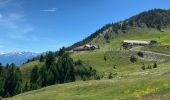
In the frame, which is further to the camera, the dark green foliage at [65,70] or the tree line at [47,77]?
the dark green foliage at [65,70]

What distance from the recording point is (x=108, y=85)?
2485 inches

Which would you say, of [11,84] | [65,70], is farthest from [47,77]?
[11,84]

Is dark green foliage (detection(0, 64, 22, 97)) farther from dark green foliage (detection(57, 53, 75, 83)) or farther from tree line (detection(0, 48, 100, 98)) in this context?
dark green foliage (detection(57, 53, 75, 83))

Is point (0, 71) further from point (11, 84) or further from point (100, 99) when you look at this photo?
point (100, 99)

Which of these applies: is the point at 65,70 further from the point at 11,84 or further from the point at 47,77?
the point at 11,84

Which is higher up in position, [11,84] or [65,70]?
[65,70]

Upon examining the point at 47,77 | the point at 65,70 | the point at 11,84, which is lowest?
→ the point at 11,84

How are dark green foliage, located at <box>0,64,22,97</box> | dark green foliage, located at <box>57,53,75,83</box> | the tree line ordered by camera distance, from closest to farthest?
the tree line → dark green foliage, located at <box>57,53,75,83</box> → dark green foliage, located at <box>0,64,22,97</box>

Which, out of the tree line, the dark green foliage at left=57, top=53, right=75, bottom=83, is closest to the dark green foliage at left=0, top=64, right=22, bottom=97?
the tree line

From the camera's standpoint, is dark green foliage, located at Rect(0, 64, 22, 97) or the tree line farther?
dark green foliage, located at Rect(0, 64, 22, 97)

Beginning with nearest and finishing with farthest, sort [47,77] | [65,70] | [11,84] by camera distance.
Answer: [47,77] < [65,70] < [11,84]

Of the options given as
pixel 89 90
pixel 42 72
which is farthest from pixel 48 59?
pixel 89 90

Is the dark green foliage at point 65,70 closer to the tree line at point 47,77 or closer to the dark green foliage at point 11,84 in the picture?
the tree line at point 47,77

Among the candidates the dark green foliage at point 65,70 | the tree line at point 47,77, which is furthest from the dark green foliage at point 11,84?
the dark green foliage at point 65,70
